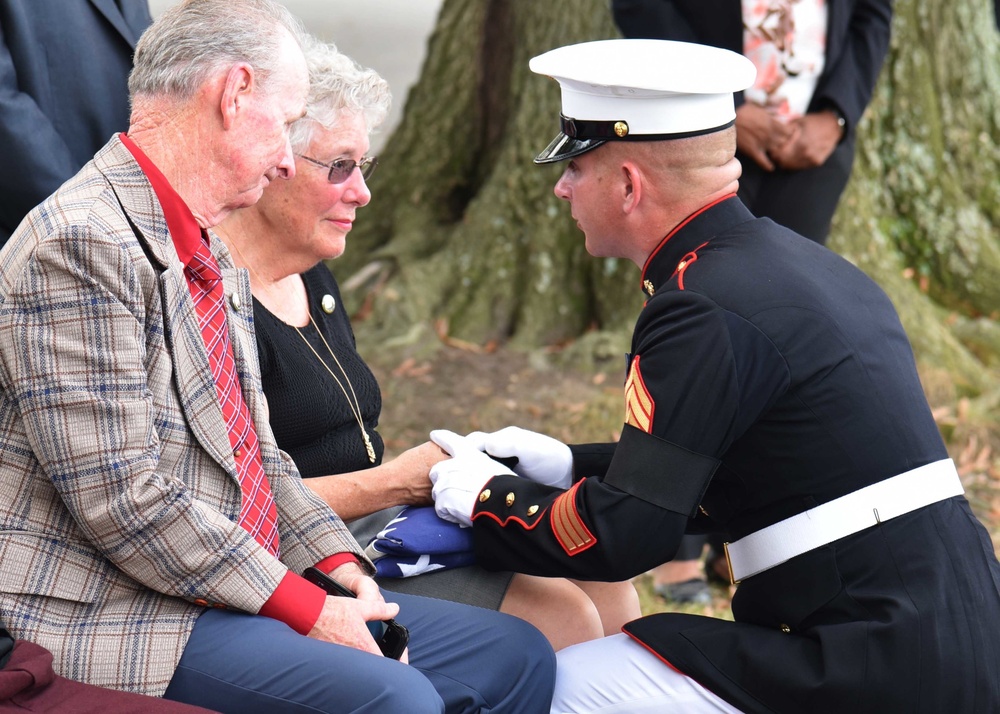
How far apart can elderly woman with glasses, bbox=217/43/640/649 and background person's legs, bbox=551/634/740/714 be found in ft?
0.76

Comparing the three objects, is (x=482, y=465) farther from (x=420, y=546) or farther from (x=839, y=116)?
(x=839, y=116)

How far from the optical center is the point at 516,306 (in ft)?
19.5

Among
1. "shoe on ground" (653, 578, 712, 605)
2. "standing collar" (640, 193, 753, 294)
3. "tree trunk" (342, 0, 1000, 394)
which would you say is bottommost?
"shoe on ground" (653, 578, 712, 605)

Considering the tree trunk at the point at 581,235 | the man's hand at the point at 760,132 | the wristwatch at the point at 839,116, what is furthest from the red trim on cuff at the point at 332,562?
the tree trunk at the point at 581,235

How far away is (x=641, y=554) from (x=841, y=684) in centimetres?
42

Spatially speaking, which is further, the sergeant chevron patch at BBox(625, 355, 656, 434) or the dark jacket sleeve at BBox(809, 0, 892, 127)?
the dark jacket sleeve at BBox(809, 0, 892, 127)

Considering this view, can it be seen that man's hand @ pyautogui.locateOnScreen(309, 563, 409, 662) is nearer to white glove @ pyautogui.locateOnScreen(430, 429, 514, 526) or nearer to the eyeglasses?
white glove @ pyautogui.locateOnScreen(430, 429, 514, 526)

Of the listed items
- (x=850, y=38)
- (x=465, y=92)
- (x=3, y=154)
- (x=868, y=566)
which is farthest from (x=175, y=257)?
(x=465, y=92)

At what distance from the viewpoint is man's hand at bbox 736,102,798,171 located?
405cm

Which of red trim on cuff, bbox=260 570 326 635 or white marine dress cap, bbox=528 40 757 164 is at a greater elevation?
white marine dress cap, bbox=528 40 757 164

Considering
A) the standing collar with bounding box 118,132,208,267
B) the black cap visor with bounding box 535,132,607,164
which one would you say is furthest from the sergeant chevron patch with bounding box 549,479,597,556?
the standing collar with bounding box 118,132,208,267

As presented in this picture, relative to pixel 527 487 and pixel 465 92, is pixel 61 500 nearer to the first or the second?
pixel 527 487

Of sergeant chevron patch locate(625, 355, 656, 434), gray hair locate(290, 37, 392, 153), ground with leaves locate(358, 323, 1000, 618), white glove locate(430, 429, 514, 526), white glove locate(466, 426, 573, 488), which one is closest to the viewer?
sergeant chevron patch locate(625, 355, 656, 434)

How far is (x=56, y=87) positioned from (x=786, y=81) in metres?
2.36
